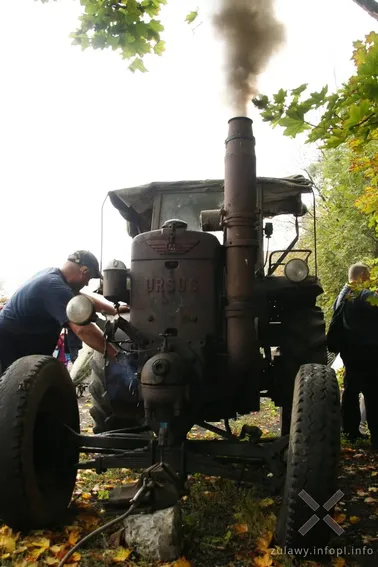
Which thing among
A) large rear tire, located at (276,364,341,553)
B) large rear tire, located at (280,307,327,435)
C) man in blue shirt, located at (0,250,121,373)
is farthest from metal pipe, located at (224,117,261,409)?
man in blue shirt, located at (0,250,121,373)

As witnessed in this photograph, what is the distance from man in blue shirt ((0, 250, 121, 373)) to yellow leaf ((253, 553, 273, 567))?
2.21 metres

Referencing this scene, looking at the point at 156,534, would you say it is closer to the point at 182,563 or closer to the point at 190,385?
the point at 182,563

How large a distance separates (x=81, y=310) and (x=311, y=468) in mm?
1676

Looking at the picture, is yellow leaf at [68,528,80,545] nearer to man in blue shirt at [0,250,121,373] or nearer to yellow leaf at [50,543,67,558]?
yellow leaf at [50,543,67,558]

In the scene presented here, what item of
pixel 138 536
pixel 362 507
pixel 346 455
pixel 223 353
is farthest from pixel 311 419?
pixel 346 455

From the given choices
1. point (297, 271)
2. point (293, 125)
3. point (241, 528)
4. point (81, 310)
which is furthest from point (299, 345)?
point (293, 125)

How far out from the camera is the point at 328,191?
14203mm

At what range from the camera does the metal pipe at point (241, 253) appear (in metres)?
3.31

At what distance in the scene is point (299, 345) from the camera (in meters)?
4.21

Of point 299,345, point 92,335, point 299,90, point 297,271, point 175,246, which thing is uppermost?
point 299,90

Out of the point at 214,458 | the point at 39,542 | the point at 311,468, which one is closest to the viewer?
the point at 311,468

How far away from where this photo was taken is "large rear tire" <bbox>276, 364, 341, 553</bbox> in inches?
95.9

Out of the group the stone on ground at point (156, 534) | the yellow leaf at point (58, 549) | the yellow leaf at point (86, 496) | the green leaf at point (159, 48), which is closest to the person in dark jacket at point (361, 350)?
the green leaf at point (159, 48)

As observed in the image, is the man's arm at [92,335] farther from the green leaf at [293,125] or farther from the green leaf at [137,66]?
the green leaf at [137,66]
